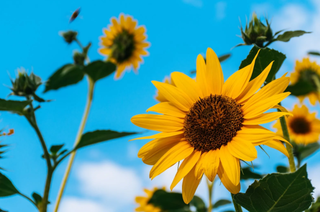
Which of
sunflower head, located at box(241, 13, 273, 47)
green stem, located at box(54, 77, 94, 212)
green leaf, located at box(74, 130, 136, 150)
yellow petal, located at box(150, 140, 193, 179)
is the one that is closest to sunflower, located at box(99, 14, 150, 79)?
green stem, located at box(54, 77, 94, 212)

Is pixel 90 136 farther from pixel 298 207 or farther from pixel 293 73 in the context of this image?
pixel 293 73

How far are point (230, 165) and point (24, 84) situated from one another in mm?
1610

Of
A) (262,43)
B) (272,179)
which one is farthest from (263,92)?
(262,43)

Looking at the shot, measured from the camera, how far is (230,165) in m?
0.94

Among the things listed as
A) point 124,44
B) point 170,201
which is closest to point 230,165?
point 170,201

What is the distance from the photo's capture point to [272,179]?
2.96ft

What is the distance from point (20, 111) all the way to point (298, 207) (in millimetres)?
1522

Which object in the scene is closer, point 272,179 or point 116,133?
point 272,179

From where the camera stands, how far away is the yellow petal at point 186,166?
1.02 meters

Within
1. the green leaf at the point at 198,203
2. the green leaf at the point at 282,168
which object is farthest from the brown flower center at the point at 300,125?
the green leaf at the point at 198,203

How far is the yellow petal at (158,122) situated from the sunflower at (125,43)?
2.78m

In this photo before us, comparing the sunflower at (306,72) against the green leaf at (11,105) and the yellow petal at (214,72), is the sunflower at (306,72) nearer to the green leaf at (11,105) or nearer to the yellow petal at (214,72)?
the yellow petal at (214,72)

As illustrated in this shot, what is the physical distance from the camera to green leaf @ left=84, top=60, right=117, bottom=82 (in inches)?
102

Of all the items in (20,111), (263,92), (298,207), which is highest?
(20,111)
